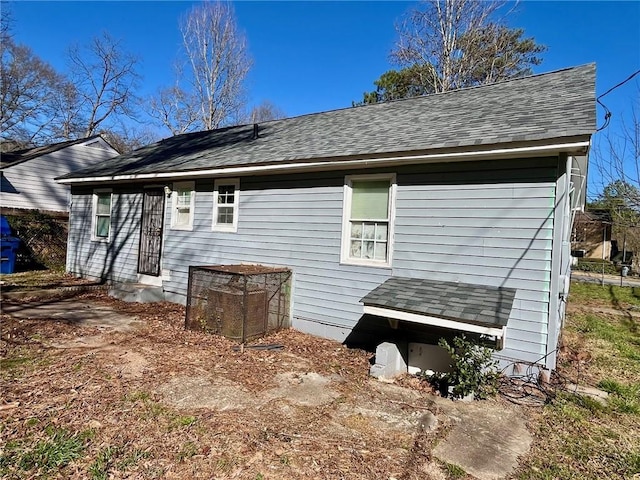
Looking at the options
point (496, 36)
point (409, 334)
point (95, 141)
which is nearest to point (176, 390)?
point (409, 334)

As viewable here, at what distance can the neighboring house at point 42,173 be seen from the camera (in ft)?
57.2

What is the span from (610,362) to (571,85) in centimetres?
431

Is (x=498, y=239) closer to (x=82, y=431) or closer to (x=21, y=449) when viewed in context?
(x=82, y=431)

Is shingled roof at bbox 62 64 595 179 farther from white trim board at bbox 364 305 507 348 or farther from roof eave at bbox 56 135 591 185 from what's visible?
white trim board at bbox 364 305 507 348

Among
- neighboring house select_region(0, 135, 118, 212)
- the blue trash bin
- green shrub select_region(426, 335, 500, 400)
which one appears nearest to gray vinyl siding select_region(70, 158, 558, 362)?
green shrub select_region(426, 335, 500, 400)

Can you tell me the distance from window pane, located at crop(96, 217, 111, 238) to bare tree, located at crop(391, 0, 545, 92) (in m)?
14.9

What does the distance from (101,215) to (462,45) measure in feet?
54.0

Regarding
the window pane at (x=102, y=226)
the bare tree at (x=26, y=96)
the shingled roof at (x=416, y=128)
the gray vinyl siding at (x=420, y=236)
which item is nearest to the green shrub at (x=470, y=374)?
the gray vinyl siding at (x=420, y=236)

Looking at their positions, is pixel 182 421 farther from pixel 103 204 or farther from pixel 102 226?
pixel 103 204

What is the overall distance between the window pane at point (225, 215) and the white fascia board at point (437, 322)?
A: 4231mm

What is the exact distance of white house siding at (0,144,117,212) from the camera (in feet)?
57.2

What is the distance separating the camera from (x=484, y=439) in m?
3.43

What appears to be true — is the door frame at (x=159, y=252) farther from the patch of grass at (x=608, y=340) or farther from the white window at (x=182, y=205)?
the patch of grass at (x=608, y=340)

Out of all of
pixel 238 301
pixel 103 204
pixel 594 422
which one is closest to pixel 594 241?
pixel 594 422
